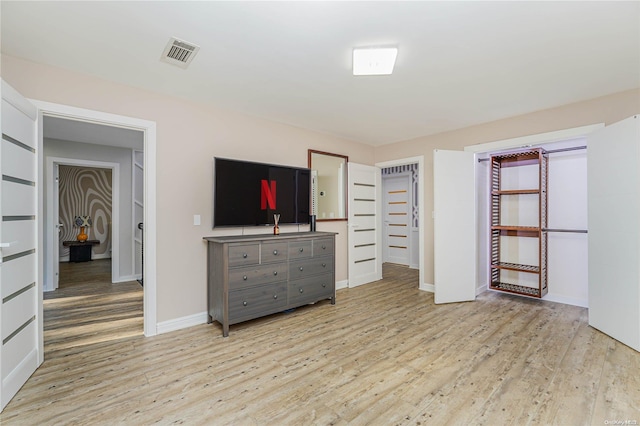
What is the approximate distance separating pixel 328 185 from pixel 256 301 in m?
2.24

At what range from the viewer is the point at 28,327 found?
2180mm

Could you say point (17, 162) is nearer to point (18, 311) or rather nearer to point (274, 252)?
point (18, 311)

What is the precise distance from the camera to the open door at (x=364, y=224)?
193 inches

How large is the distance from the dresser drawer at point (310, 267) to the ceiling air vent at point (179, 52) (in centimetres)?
229

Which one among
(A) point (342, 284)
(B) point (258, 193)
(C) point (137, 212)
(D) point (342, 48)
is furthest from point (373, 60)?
(C) point (137, 212)

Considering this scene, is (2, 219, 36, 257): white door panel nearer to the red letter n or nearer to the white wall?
the red letter n

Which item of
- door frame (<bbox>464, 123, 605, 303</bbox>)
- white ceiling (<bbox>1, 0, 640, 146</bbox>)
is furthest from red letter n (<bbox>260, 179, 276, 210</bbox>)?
door frame (<bbox>464, 123, 605, 303</bbox>)

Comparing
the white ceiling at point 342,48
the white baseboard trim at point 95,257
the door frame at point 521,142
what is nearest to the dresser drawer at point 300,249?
the white ceiling at point 342,48

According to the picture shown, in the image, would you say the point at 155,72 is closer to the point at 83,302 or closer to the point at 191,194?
the point at 191,194

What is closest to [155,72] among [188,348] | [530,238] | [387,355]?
[188,348]

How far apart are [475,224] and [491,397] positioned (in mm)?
2732

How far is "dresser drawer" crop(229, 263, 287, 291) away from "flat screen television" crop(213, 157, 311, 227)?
2.14 ft

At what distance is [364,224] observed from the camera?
511cm

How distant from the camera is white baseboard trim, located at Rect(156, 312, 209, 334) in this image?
3003 mm
